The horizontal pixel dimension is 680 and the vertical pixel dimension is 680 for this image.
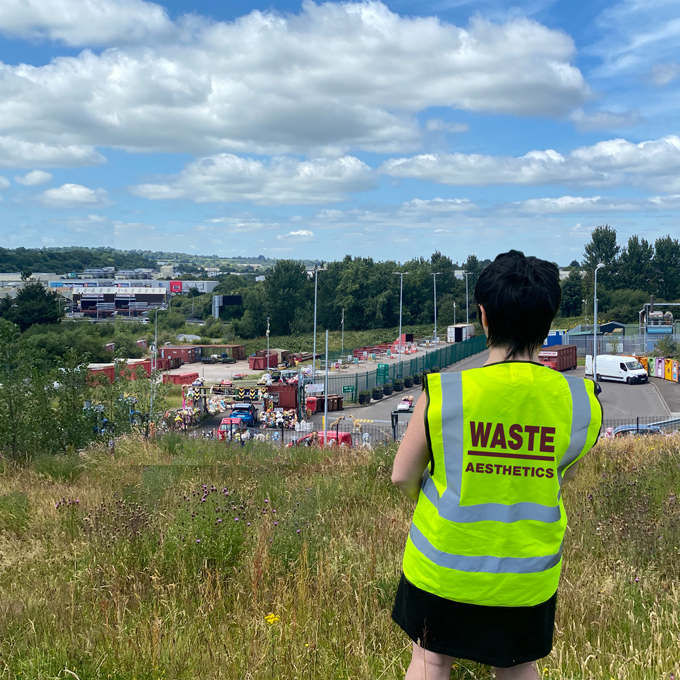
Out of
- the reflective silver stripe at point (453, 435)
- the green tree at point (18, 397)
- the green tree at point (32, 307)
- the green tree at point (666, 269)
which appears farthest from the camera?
the green tree at point (666, 269)

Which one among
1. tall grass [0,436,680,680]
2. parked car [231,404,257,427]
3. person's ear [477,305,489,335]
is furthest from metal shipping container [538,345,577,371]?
person's ear [477,305,489,335]

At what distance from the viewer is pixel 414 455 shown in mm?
1887

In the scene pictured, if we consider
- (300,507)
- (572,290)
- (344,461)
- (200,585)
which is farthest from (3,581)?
(572,290)

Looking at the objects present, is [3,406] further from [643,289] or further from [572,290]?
[643,289]

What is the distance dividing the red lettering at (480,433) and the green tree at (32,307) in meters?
79.6

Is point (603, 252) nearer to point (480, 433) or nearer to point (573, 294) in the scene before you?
point (573, 294)

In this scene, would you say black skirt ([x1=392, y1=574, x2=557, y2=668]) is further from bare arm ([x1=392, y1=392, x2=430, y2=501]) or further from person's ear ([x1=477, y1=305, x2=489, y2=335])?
person's ear ([x1=477, y1=305, x2=489, y2=335])

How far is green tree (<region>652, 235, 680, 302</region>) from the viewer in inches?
3494

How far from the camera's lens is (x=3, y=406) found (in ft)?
32.5

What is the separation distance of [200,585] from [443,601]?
1929 mm

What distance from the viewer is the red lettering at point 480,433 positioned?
1.81 m

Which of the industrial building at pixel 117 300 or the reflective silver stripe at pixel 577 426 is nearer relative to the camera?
the reflective silver stripe at pixel 577 426

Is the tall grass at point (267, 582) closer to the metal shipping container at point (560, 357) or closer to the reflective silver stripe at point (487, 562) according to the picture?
the reflective silver stripe at point (487, 562)

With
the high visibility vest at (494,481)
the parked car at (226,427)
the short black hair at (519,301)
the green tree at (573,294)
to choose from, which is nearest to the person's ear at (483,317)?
the short black hair at (519,301)
